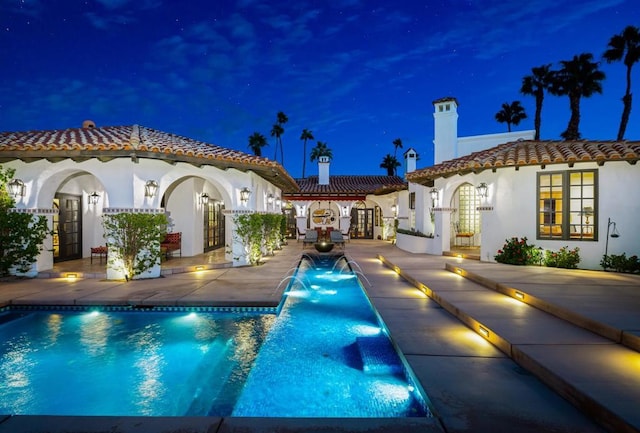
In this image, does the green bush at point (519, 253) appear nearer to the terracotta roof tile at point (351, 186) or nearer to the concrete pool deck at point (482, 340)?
the concrete pool deck at point (482, 340)

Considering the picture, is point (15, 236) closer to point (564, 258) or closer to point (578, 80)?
point (564, 258)

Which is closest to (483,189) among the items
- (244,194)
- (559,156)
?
(559,156)

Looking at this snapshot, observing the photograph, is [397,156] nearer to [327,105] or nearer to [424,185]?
[424,185]

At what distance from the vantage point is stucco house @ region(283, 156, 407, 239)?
25078mm

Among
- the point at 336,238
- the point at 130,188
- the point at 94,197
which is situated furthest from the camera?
the point at 336,238

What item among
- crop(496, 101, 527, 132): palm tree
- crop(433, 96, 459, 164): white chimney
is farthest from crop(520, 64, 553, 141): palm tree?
crop(433, 96, 459, 164): white chimney

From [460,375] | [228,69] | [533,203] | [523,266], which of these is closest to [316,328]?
[460,375]

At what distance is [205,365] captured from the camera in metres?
4.75

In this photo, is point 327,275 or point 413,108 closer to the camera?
point 327,275

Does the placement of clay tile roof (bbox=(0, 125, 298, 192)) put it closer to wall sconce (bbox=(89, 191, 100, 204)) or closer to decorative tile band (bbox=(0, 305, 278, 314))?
wall sconce (bbox=(89, 191, 100, 204))

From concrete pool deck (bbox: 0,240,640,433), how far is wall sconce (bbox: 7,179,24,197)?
2471 mm

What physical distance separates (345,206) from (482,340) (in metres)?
20.5

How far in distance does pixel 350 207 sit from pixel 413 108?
115 meters

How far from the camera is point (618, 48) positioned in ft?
82.3
